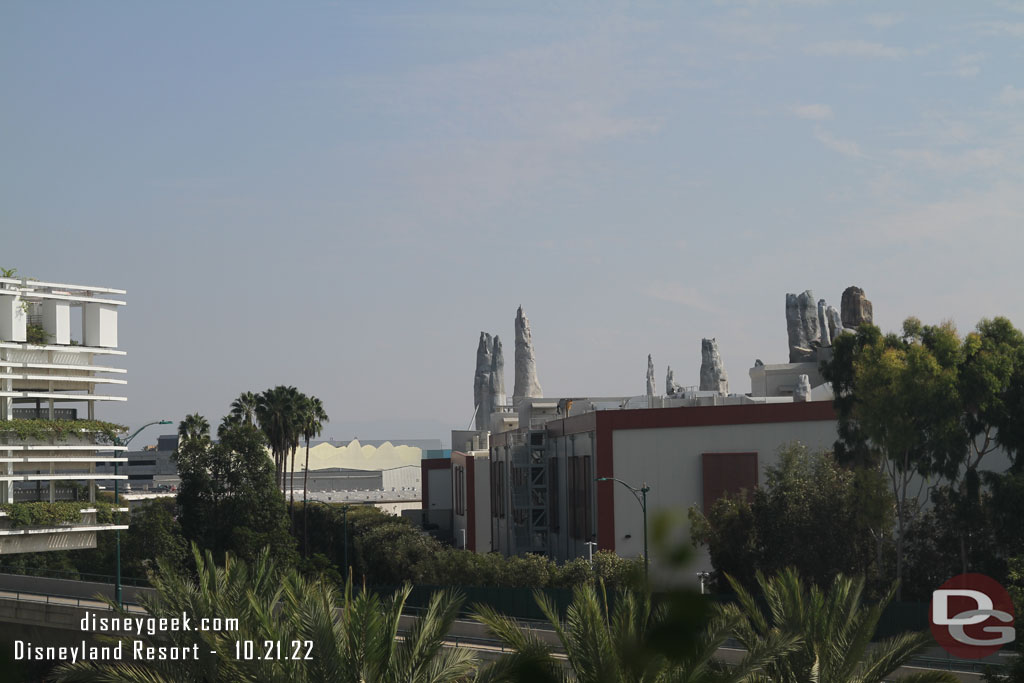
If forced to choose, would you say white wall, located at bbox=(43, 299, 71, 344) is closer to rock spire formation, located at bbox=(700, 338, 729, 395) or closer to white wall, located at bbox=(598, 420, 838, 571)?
white wall, located at bbox=(598, 420, 838, 571)

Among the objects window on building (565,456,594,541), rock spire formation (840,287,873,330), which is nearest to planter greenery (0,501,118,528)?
window on building (565,456,594,541)

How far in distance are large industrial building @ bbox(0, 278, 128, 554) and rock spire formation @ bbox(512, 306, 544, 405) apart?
91885mm

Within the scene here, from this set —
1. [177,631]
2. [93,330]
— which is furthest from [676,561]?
[93,330]

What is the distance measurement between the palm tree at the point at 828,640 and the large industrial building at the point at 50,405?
111ft

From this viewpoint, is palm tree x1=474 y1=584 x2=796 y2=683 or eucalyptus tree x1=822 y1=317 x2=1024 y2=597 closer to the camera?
palm tree x1=474 y1=584 x2=796 y2=683

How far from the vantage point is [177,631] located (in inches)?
890

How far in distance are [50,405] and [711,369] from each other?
96.9 meters

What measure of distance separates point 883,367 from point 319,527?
61655 millimetres

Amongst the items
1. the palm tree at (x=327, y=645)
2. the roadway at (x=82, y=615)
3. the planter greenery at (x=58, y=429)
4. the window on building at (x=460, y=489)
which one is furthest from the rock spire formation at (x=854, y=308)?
the palm tree at (x=327, y=645)

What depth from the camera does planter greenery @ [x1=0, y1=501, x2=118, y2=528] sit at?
46.4 metres

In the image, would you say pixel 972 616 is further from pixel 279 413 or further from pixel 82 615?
pixel 279 413

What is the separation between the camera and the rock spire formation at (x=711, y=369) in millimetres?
133125

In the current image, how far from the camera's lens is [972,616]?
1545 inches

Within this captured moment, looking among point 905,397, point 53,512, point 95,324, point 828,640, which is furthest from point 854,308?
point 828,640
